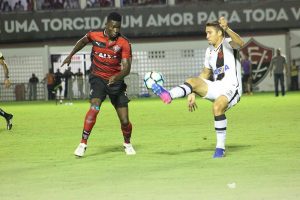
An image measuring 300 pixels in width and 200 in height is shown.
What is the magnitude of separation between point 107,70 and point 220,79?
5.71 feet

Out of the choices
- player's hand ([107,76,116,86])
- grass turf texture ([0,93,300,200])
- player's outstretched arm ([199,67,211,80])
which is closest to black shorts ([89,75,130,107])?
player's hand ([107,76,116,86])

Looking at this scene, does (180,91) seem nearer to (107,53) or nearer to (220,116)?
(220,116)

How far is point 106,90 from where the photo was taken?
1110 centimetres

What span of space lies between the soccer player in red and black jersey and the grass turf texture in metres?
0.56

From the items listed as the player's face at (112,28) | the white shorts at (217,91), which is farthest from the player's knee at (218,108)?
the player's face at (112,28)

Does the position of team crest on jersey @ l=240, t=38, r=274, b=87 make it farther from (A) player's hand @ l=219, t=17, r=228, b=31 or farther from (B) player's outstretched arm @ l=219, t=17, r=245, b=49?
(A) player's hand @ l=219, t=17, r=228, b=31

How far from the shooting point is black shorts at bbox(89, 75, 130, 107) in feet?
36.3

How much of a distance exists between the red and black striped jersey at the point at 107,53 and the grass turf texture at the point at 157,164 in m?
1.30

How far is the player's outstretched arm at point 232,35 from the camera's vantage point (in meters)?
10.3

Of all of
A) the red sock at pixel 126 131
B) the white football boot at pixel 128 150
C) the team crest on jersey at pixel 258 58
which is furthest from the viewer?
the team crest on jersey at pixel 258 58

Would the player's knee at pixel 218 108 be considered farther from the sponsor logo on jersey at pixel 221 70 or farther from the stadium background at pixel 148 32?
the stadium background at pixel 148 32

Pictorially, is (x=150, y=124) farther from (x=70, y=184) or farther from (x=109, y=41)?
(x=70, y=184)

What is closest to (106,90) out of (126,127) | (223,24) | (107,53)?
(107,53)

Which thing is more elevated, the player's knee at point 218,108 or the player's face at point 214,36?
the player's face at point 214,36
